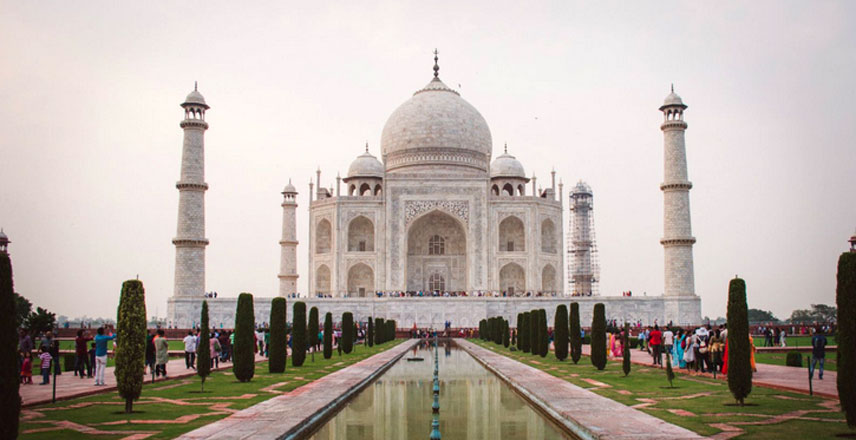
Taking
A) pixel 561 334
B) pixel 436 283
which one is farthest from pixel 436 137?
pixel 561 334

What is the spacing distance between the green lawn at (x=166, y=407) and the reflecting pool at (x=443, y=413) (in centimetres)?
118

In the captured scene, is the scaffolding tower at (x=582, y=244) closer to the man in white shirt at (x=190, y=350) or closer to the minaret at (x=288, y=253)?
the minaret at (x=288, y=253)

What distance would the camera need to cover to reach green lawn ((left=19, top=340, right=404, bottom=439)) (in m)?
6.88

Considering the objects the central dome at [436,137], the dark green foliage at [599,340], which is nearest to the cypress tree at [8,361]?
the dark green foliage at [599,340]

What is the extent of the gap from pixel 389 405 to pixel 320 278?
2634 cm

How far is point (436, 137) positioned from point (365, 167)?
3730 millimetres

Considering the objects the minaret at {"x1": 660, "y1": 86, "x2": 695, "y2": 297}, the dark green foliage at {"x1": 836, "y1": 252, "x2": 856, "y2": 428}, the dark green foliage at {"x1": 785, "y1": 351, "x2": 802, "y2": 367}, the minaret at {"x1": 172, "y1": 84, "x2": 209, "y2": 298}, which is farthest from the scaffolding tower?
the dark green foliage at {"x1": 836, "y1": 252, "x2": 856, "y2": 428}

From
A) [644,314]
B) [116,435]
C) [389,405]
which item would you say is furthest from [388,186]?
[116,435]

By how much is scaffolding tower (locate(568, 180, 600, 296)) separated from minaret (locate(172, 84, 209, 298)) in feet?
81.8

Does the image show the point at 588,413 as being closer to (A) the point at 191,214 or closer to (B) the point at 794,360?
(B) the point at 794,360

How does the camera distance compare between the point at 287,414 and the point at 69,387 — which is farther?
the point at 69,387

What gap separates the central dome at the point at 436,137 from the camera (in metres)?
37.3

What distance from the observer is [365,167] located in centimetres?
3756

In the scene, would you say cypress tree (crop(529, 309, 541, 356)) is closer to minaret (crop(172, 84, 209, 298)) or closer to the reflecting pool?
the reflecting pool
